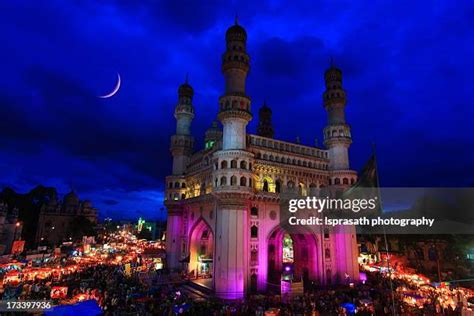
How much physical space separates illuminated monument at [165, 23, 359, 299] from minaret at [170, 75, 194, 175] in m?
0.19

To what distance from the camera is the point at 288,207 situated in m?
41.0

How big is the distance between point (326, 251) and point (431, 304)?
17491mm

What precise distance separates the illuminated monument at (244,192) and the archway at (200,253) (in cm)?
16

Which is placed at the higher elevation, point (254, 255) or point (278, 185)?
point (278, 185)

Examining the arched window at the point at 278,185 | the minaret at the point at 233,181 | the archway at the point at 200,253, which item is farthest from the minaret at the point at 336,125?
the archway at the point at 200,253

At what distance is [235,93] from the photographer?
38.8m

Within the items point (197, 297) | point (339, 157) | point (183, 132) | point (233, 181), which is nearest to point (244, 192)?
point (233, 181)

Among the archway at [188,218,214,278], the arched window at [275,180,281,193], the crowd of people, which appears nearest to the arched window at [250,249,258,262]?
the crowd of people

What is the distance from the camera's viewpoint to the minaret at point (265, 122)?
62156mm

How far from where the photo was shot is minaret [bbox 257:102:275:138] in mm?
62156

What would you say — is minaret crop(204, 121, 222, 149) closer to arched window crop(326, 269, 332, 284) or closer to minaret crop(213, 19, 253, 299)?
minaret crop(213, 19, 253, 299)

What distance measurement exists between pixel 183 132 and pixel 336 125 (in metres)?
27.3

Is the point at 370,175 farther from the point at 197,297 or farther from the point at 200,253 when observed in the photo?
the point at 200,253

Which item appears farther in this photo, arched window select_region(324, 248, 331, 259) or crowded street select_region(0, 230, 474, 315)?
arched window select_region(324, 248, 331, 259)
